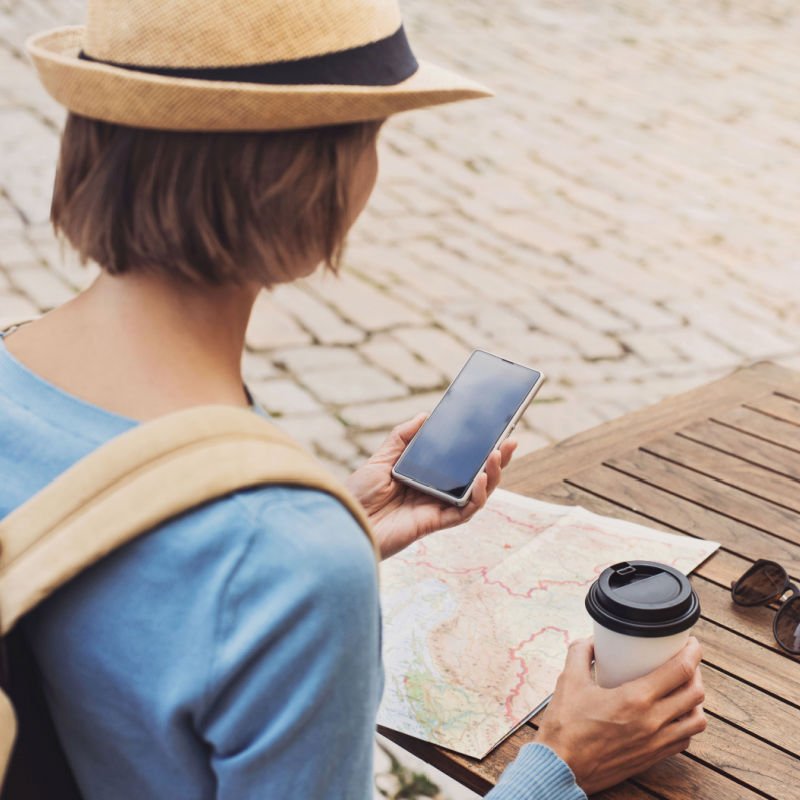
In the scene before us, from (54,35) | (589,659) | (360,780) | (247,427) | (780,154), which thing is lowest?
(780,154)

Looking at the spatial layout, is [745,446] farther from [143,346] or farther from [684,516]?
[143,346]

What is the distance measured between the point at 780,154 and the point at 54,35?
6.23 m

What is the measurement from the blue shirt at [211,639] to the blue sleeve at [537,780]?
0.30 metres

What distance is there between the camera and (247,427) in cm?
90

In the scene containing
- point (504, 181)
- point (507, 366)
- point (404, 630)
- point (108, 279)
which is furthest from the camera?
point (504, 181)

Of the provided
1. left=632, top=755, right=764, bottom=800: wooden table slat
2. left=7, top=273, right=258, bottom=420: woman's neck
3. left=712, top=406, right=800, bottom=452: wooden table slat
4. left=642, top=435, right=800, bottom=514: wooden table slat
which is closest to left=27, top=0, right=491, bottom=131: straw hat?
left=7, top=273, right=258, bottom=420: woman's neck

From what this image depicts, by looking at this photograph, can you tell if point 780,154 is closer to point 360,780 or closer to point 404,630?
point 404,630

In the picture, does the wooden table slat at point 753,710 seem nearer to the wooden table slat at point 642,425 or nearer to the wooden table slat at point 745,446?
the wooden table slat at point 642,425

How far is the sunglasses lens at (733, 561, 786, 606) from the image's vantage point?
5.46 ft

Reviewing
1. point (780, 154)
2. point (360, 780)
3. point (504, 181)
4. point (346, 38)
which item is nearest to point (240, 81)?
point (346, 38)

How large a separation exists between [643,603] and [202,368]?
0.59 m

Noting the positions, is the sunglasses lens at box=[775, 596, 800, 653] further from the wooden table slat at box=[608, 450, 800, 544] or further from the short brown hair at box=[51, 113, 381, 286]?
the short brown hair at box=[51, 113, 381, 286]

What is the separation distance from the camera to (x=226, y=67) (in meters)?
0.94

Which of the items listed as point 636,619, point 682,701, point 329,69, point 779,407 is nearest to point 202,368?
point 329,69
